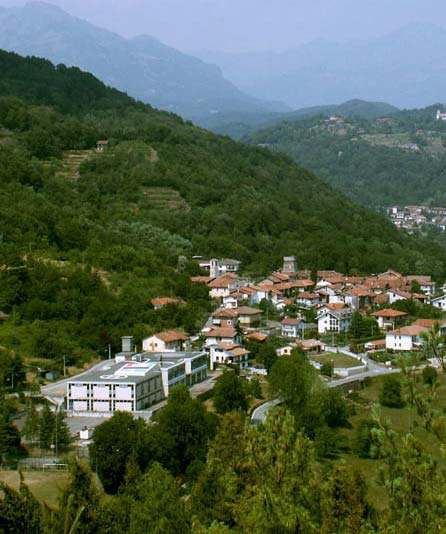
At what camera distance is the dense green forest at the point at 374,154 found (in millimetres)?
81188

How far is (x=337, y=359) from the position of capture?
2511 cm

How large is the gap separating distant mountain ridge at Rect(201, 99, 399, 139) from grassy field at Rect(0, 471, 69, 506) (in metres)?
107

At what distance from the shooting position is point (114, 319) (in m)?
24.7

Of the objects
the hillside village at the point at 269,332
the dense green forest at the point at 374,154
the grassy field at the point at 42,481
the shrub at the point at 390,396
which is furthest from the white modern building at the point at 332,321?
the dense green forest at the point at 374,154

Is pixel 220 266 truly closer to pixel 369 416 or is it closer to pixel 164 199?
pixel 164 199

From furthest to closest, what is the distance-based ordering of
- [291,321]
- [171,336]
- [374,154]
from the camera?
[374,154]
[291,321]
[171,336]

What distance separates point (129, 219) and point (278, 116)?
13906 cm

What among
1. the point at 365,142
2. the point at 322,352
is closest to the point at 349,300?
the point at 322,352

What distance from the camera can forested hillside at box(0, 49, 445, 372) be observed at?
25188mm

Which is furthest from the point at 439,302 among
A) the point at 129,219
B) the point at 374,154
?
the point at 374,154

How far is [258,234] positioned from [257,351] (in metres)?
16.6

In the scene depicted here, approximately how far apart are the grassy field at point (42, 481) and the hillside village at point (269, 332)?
3.60 meters

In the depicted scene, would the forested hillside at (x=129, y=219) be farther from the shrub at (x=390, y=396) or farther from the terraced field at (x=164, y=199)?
the shrub at (x=390, y=396)

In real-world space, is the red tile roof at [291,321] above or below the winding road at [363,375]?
above
